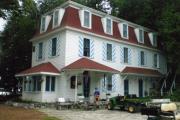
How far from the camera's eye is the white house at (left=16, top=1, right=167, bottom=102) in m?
24.8

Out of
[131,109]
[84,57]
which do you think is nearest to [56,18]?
[84,57]

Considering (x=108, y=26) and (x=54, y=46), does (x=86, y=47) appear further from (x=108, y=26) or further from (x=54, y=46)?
(x=108, y=26)

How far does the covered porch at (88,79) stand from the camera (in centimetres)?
2398

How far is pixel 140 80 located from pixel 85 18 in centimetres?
1040

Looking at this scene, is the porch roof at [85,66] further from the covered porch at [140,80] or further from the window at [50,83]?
the covered porch at [140,80]

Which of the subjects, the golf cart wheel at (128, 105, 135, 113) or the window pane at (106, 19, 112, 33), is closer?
the golf cart wheel at (128, 105, 135, 113)

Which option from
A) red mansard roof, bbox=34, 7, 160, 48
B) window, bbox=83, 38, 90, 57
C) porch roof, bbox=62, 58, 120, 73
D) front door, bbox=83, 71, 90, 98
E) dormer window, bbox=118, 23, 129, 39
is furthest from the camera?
dormer window, bbox=118, 23, 129, 39

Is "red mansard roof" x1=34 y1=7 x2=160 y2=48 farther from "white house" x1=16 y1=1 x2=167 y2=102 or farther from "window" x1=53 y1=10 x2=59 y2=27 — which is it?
"window" x1=53 y1=10 x2=59 y2=27

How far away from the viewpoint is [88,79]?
2647 cm

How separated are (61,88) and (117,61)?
737 centimetres

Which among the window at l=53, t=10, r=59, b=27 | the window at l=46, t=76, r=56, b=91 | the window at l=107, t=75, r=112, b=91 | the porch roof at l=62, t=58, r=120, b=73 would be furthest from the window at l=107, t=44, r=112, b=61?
the window at l=46, t=76, r=56, b=91

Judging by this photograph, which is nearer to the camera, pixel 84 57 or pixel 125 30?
pixel 84 57

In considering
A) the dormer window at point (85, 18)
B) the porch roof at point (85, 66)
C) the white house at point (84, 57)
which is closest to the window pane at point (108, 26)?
the white house at point (84, 57)

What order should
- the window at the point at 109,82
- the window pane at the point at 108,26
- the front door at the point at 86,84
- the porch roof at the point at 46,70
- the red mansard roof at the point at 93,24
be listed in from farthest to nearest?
the window pane at the point at 108,26
the window at the point at 109,82
the front door at the point at 86,84
the red mansard roof at the point at 93,24
the porch roof at the point at 46,70
